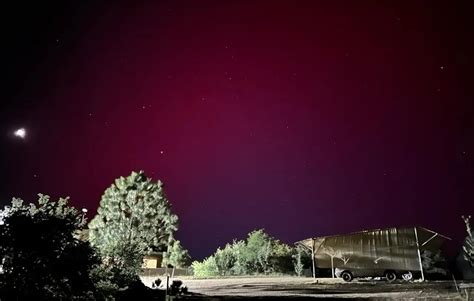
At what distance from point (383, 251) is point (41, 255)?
25.0m

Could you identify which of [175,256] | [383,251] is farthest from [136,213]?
[383,251]

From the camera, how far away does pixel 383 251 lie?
92.5ft

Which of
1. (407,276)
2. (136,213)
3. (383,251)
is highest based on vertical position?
(136,213)

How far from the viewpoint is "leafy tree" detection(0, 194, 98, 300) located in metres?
8.77

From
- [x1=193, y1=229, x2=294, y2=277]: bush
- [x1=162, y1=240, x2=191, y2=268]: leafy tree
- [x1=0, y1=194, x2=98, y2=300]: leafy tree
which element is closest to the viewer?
[x1=0, y1=194, x2=98, y2=300]: leafy tree

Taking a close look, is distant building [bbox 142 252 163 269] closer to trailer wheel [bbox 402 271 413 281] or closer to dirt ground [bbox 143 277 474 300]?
dirt ground [bbox 143 277 474 300]

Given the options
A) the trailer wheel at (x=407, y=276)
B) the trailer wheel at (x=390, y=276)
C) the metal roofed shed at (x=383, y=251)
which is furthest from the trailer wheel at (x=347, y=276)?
the trailer wheel at (x=407, y=276)

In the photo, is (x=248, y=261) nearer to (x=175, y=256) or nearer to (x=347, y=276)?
(x=175, y=256)

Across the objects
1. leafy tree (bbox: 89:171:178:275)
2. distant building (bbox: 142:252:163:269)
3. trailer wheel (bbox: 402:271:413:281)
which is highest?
leafy tree (bbox: 89:171:178:275)

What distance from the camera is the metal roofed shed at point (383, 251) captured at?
27672 millimetres

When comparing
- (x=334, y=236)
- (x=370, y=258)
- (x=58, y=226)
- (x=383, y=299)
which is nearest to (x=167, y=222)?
(x=334, y=236)

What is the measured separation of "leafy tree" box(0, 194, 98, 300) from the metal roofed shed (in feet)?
75.3

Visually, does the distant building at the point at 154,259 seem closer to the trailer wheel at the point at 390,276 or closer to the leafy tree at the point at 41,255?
the trailer wheel at the point at 390,276

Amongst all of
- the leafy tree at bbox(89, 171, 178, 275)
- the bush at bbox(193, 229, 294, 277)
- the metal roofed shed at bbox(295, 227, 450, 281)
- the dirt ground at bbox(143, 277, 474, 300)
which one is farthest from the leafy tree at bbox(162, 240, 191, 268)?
the dirt ground at bbox(143, 277, 474, 300)
